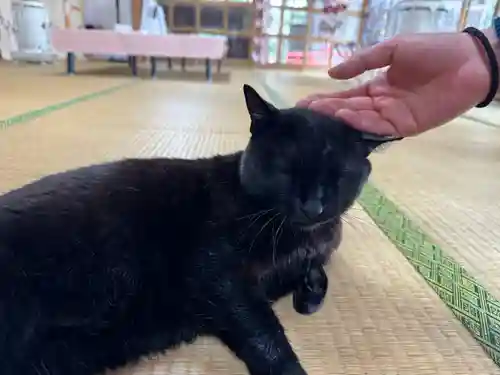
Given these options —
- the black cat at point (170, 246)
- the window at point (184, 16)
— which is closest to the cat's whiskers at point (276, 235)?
the black cat at point (170, 246)

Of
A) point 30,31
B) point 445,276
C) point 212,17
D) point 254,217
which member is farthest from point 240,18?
point 254,217

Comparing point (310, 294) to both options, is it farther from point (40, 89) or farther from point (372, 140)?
point (40, 89)

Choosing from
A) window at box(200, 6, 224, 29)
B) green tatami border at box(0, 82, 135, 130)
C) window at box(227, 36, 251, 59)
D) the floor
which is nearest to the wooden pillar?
window at box(200, 6, 224, 29)

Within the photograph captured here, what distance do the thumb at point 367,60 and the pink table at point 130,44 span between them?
3.31m

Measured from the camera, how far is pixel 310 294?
0.72 m

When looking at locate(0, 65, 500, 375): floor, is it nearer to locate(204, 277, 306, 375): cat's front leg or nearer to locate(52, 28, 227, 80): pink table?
locate(204, 277, 306, 375): cat's front leg

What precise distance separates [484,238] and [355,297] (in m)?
0.38

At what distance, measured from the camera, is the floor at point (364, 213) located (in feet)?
2.06

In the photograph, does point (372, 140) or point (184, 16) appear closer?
point (372, 140)

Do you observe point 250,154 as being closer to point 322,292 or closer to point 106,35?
point 322,292

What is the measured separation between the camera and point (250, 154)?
640 millimetres

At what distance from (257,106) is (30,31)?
519cm

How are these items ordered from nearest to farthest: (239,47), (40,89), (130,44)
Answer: (40,89), (130,44), (239,47)

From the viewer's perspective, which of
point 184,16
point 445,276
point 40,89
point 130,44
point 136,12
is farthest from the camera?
point 184,16
